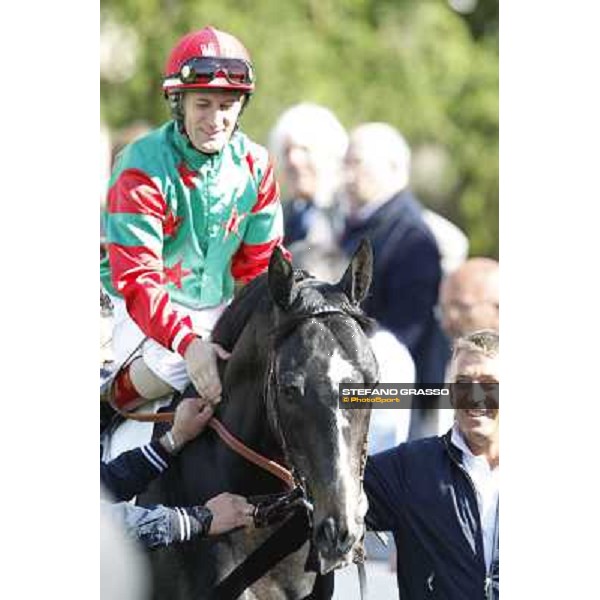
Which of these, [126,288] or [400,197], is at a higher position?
[400,197]

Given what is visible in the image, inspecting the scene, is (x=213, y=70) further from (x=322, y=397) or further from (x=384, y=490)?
(x=384, y=490)

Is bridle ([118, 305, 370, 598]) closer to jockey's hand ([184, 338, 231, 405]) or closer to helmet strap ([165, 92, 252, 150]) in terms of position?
jockey's hand ([184, 338, 231, 405])

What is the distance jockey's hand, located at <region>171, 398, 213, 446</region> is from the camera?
3.16m

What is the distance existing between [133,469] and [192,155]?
96cm

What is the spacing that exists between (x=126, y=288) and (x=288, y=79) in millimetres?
846

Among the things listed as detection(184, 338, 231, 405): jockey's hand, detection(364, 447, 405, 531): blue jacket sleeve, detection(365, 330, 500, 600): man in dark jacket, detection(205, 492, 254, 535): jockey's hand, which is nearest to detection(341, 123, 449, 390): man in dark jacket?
detection(365, 330, 500, 600): man in dark jacket

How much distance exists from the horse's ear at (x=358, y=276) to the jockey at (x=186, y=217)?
52 centimetres

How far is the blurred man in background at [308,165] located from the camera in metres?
3.58

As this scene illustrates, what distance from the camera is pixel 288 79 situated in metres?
3.58

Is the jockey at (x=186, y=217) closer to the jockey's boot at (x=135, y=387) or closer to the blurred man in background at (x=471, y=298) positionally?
the jockey's boot at (x=135, y=387)
